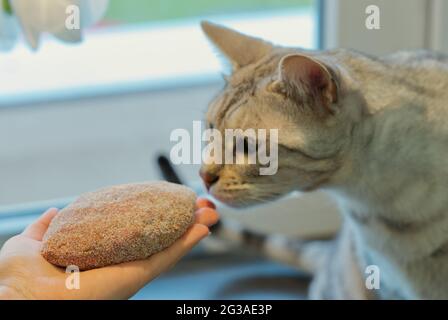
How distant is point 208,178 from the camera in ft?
2.80

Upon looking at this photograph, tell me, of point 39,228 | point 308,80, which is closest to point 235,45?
point 308,80

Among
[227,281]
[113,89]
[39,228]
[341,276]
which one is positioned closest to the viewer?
[39,228]

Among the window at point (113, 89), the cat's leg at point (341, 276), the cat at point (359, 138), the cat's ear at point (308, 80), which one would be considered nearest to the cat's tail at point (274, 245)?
the cat's leg at point (341, 276)

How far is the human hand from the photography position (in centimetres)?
72

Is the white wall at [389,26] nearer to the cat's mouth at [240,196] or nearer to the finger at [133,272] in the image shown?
the cat's mouth at [240,196]

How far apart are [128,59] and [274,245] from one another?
50 cm

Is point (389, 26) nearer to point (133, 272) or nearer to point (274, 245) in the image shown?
point (274, 245)

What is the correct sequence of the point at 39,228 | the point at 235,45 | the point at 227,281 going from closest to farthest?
the point at 39,228
the point at 235,45
the point at 227,281

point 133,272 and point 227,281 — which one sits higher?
point 133,272

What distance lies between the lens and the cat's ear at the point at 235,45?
0.95m

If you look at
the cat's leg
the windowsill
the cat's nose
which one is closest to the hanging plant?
the cat's nose
